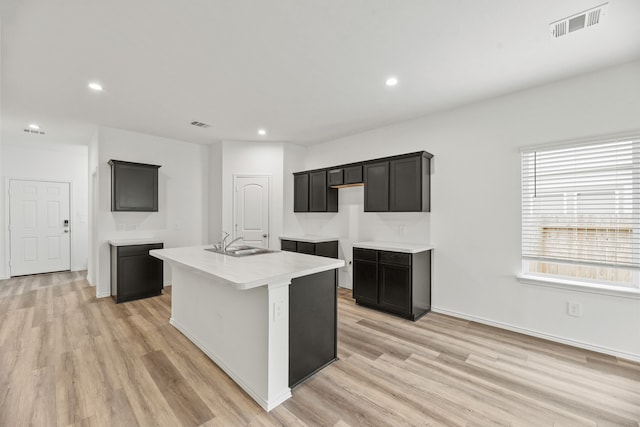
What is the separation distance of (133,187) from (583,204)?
19.7 ft

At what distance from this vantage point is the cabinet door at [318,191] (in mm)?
4949

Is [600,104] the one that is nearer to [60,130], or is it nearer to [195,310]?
[195,310]

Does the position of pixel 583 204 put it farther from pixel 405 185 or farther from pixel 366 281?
pixel 366 281

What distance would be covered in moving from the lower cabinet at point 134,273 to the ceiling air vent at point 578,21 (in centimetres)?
542

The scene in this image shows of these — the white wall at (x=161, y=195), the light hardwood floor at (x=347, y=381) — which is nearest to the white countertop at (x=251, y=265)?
the light hardwood floor at (x=347, y=381)

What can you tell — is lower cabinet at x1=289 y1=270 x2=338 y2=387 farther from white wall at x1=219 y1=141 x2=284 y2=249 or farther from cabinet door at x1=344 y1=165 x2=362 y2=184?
white wall at x1=219 y1=141 x2=284 y2=249

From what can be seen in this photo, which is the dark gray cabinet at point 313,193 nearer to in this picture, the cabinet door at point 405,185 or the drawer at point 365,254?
the drawer at point 365,254

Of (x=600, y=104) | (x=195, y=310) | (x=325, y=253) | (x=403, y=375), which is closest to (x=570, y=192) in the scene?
(x=600, y=104)

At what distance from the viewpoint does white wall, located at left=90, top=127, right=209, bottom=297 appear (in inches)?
177

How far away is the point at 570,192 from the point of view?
9.52 ft

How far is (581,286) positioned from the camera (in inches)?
109

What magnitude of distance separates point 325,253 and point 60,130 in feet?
16.0

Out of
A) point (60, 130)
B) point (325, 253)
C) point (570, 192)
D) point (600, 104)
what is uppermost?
point (60, 130)

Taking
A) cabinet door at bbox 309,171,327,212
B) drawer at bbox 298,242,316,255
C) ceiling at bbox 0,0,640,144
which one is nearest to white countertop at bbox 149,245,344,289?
drawer at bbox 298,242,316,255
